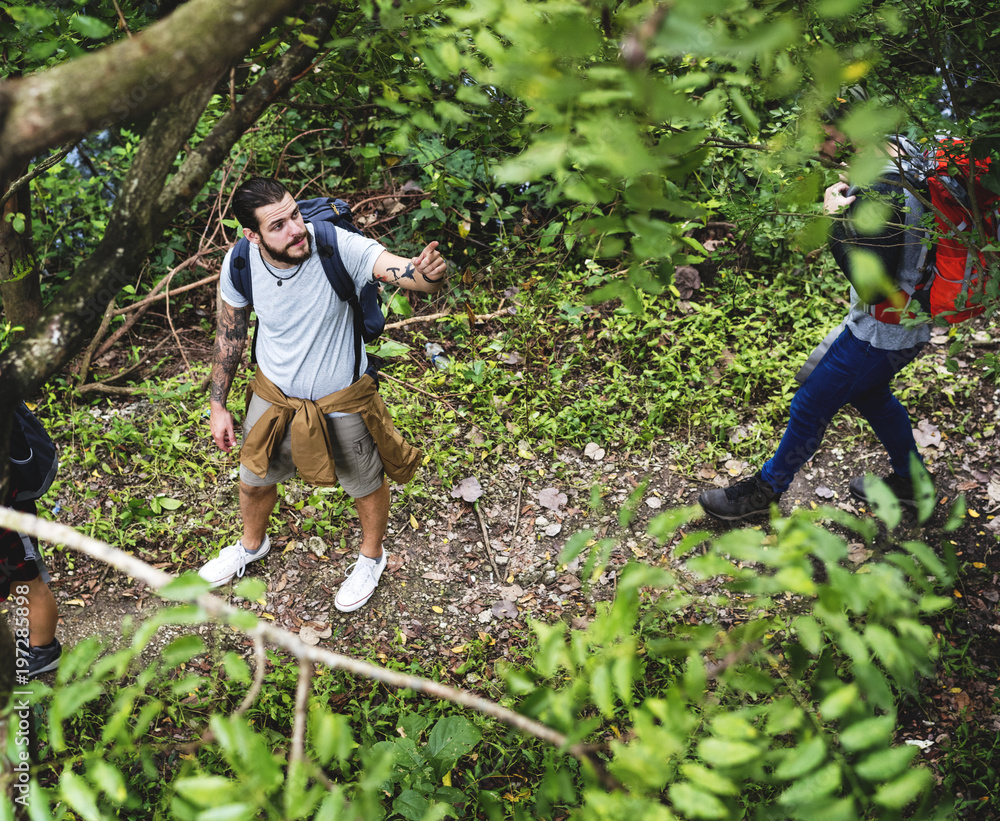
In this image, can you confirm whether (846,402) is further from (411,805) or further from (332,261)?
(411,805)

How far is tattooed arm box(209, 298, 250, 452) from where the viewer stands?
9.13 feet

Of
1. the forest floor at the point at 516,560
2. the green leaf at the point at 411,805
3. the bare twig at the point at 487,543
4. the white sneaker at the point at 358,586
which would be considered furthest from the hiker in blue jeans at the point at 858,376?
the green leaf at the point at 411,805

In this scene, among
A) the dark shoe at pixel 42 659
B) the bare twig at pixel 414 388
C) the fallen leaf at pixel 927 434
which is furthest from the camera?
the bare twig at pixel 414 388

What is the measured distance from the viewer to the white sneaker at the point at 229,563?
3289mm

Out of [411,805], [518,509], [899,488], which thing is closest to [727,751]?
[411,805]

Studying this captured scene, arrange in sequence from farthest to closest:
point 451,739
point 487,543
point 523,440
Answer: point 523,440
point 487,543
point 451,739

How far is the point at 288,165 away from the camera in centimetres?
528

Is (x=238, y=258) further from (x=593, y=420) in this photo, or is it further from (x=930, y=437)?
(x=930, y=437)

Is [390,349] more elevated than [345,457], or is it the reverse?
[345,457]

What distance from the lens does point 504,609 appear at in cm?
326

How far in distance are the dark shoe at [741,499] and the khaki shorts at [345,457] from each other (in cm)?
182

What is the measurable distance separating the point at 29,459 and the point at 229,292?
1032 mm

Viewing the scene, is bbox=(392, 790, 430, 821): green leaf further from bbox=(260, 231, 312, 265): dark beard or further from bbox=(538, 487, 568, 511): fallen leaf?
bbox=(260, 231, 312, 265): dark beard

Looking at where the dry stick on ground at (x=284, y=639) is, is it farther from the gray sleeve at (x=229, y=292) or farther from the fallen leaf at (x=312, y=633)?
the fallen leaf at (x=312, y=633)
